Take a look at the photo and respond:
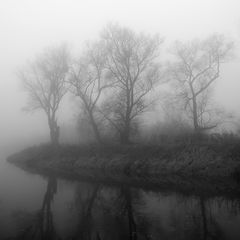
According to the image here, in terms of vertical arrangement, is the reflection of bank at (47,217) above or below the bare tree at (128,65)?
below

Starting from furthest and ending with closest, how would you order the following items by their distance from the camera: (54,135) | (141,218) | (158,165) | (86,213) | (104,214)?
1. (54,135)
2. (158,165)
3. (86,213)
4. (104,214)
5. (141,218)

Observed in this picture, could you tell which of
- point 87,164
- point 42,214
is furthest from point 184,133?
point 42,214

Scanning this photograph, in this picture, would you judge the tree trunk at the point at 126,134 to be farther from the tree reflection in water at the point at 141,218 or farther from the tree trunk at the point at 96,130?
the tree reflection in water at the point at 141,218

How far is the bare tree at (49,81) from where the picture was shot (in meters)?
44.8

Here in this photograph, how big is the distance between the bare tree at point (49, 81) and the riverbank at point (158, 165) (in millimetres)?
7522

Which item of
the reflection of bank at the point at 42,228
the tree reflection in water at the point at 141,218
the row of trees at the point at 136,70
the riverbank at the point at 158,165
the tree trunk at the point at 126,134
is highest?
the row of trees at the point at 136,70

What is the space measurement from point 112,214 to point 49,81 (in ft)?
104

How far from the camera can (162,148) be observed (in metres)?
32.1

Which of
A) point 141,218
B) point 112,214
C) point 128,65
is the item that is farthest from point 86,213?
point 128,65

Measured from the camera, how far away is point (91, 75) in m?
41.5

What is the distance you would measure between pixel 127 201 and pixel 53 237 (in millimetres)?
7048

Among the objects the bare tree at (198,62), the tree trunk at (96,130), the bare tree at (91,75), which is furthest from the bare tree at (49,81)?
the bare tree at (198,62)

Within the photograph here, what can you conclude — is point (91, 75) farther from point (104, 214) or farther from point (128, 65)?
point (104, 214)

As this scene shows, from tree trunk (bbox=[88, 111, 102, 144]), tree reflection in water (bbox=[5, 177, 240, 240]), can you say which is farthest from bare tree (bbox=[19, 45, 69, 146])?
tree reflection in water (bbox=[5, 177, 240, 240])
